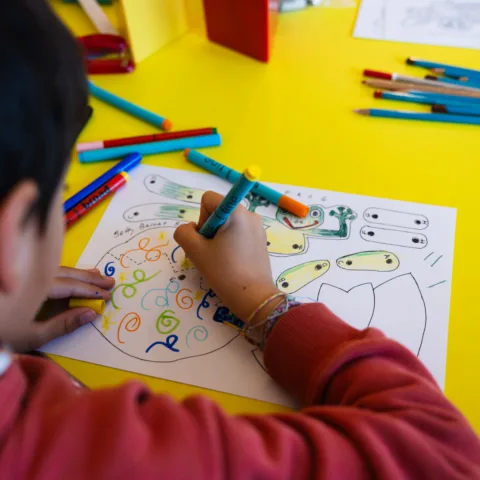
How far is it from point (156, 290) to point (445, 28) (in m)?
0.73

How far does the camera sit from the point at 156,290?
59cm

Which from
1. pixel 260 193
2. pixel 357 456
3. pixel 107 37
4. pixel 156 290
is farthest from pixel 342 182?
pixel 107 37

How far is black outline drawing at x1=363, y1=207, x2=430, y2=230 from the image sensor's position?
62 centimetres

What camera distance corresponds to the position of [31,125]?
0.31 m

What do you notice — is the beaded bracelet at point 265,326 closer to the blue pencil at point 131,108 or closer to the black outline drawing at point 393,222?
the black outline drawing at point 393,222

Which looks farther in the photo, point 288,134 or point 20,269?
point 288,134

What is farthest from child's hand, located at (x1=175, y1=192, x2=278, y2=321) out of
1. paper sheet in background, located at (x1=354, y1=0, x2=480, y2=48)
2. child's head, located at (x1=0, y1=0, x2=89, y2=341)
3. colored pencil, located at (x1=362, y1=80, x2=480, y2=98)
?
paper sheet in background, located at (x1=354, y1=0, x2=480, y2=48)

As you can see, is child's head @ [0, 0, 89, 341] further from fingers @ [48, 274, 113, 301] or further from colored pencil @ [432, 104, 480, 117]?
colored pencil @ [432, 104, 480, 117]

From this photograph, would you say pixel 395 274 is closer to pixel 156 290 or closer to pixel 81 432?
pixel 156 290

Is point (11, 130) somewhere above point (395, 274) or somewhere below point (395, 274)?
above

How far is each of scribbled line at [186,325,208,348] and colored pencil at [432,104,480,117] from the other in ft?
1.64

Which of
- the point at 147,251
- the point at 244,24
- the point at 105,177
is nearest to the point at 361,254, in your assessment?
the point at 147,251

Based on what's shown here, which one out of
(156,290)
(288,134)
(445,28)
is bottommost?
(156,290)

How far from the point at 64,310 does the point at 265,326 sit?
238 mm
